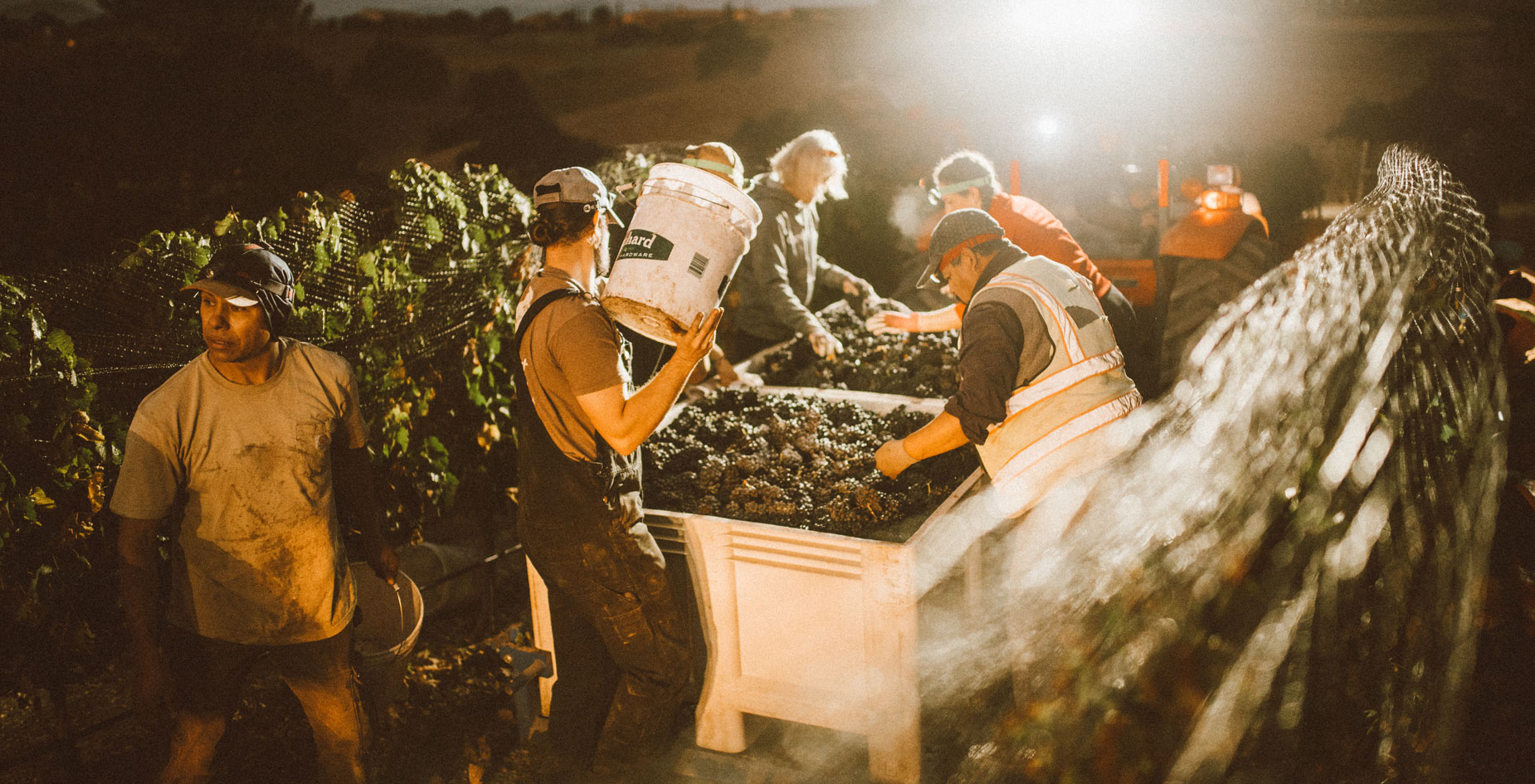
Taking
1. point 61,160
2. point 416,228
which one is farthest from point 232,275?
point 61,160

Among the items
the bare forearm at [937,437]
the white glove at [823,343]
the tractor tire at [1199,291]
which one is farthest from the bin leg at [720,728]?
the tractor tire at [1199,291]

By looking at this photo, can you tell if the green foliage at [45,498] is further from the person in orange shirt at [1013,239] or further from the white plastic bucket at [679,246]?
the person in orange shirt at [1013,239]

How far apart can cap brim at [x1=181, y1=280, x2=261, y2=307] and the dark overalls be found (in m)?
0.72

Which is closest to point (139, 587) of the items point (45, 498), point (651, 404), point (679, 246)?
point (45, 498)

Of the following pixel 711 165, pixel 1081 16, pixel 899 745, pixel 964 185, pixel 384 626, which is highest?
pixel 1081 16

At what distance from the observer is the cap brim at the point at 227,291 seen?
8.59 ft

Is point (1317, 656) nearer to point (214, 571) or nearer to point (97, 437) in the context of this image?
point (214, 571)

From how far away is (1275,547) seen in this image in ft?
12.1

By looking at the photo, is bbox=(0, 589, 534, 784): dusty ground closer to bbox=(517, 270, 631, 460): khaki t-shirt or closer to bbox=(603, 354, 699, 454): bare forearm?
bbox=(517, 270, 631, 460): khaki t-shirt

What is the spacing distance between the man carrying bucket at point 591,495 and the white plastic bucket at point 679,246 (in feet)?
0.27

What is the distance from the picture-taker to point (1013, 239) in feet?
15.9

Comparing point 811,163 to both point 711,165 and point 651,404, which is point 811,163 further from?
point 651,404

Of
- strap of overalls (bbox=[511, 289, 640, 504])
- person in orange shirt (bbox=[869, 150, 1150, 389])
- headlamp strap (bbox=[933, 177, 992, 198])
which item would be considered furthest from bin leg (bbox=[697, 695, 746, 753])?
headlamp strap (bbox=[933, 177, 992, 198])

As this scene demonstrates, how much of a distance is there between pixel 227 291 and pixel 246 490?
565 millimetres
